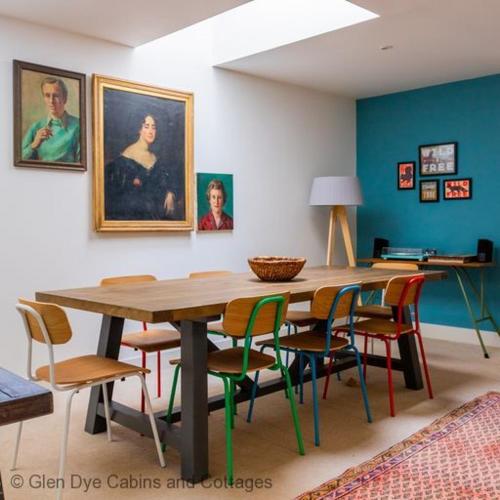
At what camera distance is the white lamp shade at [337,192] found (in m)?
5.35

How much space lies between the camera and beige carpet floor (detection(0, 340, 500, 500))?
2.36 m

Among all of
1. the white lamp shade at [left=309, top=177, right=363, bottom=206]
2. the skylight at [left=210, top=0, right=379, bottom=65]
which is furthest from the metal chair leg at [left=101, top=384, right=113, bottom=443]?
the white lamp shade at [left=309, top=177, right=363, bottom=206]

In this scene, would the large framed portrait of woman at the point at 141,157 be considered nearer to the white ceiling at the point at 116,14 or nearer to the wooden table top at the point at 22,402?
the white ceiling at the point at 116,14

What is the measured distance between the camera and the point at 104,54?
13.6 ft

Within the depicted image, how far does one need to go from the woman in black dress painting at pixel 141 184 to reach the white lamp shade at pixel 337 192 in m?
1.55

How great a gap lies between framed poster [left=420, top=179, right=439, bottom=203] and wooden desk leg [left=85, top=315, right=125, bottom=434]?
3770 mm

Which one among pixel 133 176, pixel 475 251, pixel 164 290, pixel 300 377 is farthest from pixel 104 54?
pixel 475 251

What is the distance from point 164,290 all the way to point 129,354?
1.61m

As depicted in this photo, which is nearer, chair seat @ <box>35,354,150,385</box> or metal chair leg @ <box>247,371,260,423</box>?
chair seat @ <box>35,354,150,385</box>

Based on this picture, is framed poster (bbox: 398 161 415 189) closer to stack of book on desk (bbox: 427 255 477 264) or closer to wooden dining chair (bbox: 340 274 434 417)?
stack of book on desk (bbox: 427 255 477 264)

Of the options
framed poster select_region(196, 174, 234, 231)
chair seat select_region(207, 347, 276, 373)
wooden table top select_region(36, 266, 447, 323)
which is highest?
framed poster select_region(196, 174, 234, 231)

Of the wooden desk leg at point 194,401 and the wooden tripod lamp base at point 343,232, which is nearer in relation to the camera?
the wooden desk leg at point 194,401

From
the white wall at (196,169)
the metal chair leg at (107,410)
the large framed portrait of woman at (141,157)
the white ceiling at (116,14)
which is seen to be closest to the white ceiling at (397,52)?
the white wall at (196,169)

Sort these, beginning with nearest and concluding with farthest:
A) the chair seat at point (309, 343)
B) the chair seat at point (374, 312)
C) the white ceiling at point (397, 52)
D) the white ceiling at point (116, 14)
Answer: the chair seat at point (309, 343) < the white ceiling at point (116, 14) < the white ceiling at point (397, 52) < the chair seat at point (374, 312)
